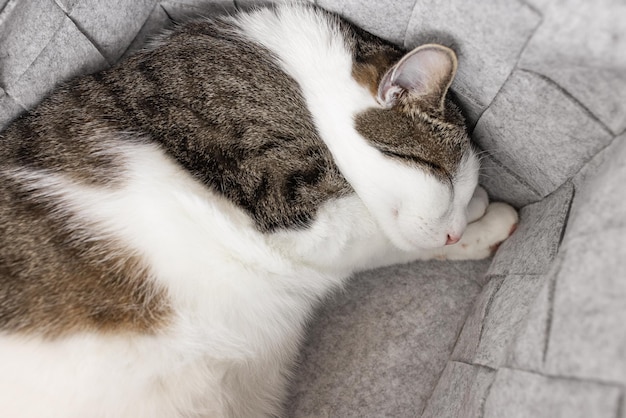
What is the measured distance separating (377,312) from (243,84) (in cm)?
61

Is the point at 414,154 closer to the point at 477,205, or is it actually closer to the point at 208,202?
the point at 477,205

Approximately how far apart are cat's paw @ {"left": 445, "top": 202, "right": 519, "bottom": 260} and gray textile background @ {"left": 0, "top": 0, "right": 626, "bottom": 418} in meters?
0.03

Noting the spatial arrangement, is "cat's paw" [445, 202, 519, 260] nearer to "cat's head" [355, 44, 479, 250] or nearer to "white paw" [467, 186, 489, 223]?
"white paw" [467, 186, 489, 223]

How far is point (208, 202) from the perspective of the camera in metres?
1.03

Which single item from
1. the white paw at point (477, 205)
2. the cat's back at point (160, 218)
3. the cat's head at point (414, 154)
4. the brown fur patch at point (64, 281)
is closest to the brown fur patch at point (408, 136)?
the cat's head at point (414, 154)

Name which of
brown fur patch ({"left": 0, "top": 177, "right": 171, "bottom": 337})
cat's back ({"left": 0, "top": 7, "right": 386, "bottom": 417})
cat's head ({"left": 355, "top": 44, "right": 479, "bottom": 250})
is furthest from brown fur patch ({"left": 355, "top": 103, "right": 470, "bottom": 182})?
brown fur patch ({"left": 0, "top": 177, "right": 171, "bottom": 337})

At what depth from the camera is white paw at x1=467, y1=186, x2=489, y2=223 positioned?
125cm

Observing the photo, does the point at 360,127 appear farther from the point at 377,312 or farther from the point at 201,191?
the point at 377,312

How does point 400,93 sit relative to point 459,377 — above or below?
above

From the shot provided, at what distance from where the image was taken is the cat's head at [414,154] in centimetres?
105

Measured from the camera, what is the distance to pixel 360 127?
3.53 feet

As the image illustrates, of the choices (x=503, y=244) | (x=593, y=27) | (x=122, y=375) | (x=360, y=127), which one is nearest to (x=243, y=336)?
(x=122, y=375)

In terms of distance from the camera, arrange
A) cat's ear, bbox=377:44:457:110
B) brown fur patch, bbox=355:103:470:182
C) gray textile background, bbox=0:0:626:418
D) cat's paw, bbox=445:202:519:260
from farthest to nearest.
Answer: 1. cat's paw, bbox=445:202:519:260
2. brown fur patch, bbox=355:103:470:182
3. cat's ear, bbox=377:44:457:110
4. gray textile background, bbox=0:0:626:418

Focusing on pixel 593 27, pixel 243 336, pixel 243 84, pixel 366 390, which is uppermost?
pixel 593 27
